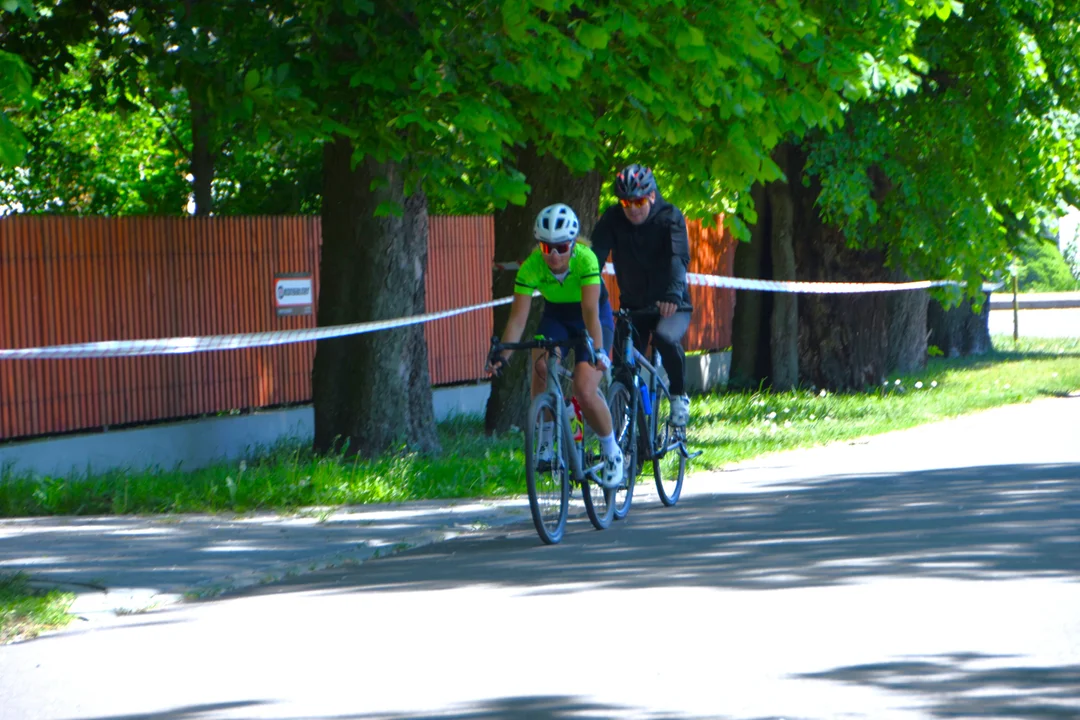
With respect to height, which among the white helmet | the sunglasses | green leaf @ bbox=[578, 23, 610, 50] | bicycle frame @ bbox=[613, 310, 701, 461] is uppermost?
green leaf @ bbox=[578, 23, 610, 50]

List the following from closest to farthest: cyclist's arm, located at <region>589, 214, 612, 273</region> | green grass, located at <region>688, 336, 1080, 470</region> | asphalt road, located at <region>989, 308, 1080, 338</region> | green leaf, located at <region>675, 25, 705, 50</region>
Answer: cyclist's arm, located at <region>589, 214, 612, 273</region> → green leaf, located at <region>675, 25, 705, 50</region> → green grass, located at <region>688, 336, 1080, 470</region> → asphalt road, located at <region>989, 308, 1080, 338</region>

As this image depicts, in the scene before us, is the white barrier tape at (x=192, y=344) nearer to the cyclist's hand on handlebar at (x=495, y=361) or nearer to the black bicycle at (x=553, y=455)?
the cyclist's hand on handlebar at (x=495, y=361)

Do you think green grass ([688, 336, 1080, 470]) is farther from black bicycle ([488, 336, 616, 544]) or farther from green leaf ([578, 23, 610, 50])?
black bicycle ([488, 336, 616, 544])

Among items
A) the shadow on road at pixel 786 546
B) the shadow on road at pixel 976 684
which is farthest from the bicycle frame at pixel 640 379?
the shadow on road at pixel 976 684

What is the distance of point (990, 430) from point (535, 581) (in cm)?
916

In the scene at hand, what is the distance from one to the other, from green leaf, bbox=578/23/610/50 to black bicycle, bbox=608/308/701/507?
2.13 meters

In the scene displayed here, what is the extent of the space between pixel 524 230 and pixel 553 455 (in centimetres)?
732

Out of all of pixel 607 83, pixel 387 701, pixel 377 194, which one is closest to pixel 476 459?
pixel 377 194

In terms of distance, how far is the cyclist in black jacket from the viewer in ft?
35.2

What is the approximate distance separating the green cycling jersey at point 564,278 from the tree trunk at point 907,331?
644 inches

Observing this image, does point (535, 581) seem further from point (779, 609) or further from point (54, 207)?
Result: point (54, 207)

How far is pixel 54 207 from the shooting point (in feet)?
81.3

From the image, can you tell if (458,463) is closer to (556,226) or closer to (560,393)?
(560,393)

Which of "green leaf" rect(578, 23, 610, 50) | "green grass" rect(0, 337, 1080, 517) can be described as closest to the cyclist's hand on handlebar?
"green grass" rect(0, 337, 1080, 517)
